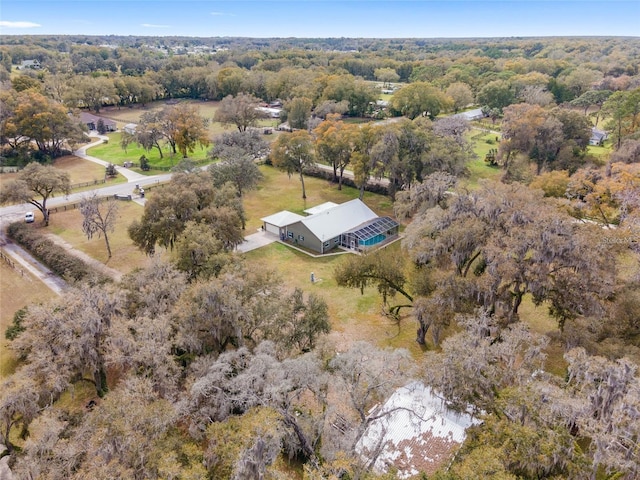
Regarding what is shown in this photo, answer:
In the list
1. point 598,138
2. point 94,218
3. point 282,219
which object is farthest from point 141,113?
point 598,138

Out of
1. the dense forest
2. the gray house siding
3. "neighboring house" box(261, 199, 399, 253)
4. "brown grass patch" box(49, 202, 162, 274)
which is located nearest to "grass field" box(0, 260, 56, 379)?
the dense forest

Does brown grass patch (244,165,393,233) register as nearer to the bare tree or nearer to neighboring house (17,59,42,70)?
the bare tree

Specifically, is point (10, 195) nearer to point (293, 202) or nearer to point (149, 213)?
point (149, 213)

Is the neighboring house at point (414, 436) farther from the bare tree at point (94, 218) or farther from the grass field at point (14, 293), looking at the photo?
the bare tree at point (94, 218)

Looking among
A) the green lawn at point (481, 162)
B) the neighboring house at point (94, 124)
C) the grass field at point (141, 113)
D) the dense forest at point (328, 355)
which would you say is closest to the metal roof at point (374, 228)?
the dense forest at point (328, 355)

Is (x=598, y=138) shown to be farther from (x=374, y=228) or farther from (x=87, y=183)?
(x=87, y=183)

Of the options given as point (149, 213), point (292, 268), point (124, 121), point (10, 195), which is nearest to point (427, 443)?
point (292, 268)
